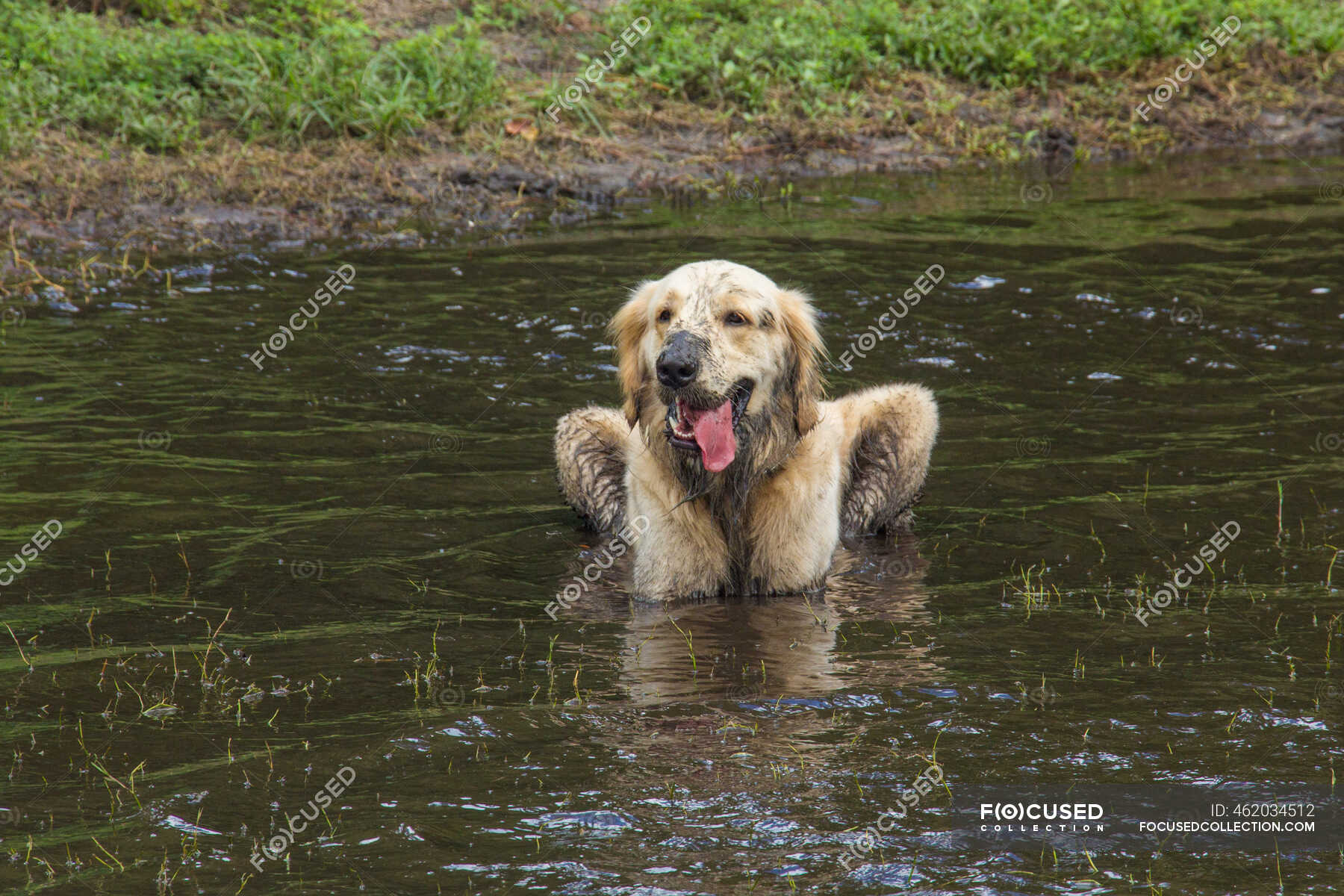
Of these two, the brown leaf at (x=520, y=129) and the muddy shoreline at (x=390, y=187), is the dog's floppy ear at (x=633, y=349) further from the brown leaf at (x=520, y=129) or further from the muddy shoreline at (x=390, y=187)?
the brown leaf at (x=520, y=129)

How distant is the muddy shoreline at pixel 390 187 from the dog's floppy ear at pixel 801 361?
7.35m

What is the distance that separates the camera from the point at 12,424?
28.8 ft

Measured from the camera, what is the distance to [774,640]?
627 centimetres

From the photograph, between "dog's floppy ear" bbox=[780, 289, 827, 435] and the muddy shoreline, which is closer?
"dog's floppy ear" bbox=[780, 289, 827, 435]

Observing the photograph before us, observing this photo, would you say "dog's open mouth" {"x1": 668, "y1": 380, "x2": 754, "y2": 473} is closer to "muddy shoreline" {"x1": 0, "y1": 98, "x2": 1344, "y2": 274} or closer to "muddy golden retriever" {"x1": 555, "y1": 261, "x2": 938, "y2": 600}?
"muddy golden retriever" {"x1": 555, "y1": 261, "x2": 938, "y2": 600}

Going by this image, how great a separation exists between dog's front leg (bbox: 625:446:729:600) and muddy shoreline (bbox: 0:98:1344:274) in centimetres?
719

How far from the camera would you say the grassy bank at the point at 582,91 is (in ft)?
47.6

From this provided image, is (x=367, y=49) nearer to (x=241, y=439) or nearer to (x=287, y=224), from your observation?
(x=287, y=224)

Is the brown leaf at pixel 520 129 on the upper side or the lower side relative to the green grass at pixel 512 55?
lower

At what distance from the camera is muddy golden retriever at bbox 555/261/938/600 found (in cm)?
643

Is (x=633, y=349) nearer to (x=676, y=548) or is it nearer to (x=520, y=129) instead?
(x=676, y=548)

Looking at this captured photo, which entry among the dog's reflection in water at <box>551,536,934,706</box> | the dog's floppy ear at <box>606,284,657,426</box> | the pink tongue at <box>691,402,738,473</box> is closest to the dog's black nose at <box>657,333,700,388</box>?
the pink tongue at <box>691,402,738,473</box>

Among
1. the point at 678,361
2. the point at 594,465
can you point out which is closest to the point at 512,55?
the point at 594,465

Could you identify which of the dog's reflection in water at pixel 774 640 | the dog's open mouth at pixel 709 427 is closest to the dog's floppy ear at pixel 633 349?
the dog's open mouth at pixel 709 427
